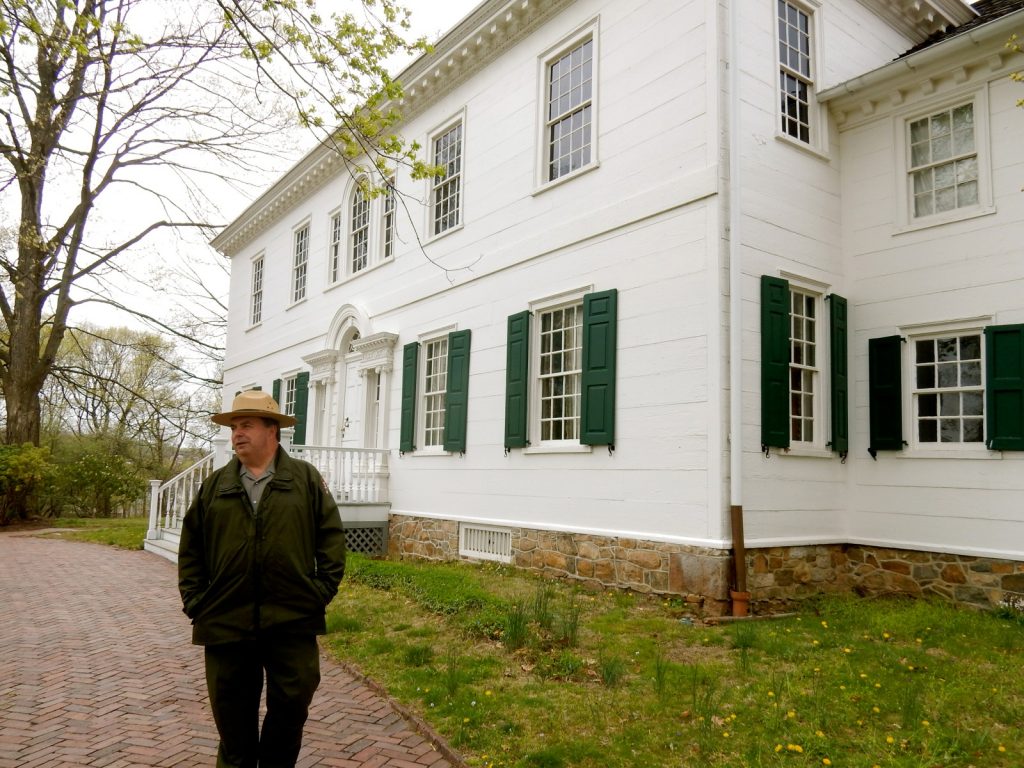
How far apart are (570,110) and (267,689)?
9.04 meters

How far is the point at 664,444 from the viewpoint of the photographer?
8.52 meters

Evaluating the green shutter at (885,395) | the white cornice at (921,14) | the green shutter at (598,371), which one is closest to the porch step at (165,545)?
the green shutter at (598,371)

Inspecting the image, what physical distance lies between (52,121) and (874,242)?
55.2ft

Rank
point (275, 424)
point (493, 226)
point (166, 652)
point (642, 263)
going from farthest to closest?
point (493, 226) < point (642, 263) < point (166, 652) < point (275, 424)

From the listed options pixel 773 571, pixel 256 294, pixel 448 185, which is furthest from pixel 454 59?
pixel 256 294

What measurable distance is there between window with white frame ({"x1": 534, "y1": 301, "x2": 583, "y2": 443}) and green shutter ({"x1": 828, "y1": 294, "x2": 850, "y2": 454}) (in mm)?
2997

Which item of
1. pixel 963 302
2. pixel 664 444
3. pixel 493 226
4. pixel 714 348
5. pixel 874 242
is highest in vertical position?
pixel 493 226

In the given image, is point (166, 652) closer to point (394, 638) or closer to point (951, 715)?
point (394, 638)

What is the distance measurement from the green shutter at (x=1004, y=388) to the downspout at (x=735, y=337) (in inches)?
103

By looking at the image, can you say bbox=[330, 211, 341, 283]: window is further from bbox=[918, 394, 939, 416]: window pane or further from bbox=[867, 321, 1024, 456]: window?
bbox=[918, 394, 939, 416]: window pane

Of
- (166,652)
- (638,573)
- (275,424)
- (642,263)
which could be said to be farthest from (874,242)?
(166,652)

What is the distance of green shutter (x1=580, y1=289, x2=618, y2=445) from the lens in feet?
30.0

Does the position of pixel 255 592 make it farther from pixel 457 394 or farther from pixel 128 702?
pixel 457 394

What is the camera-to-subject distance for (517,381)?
1056cm
